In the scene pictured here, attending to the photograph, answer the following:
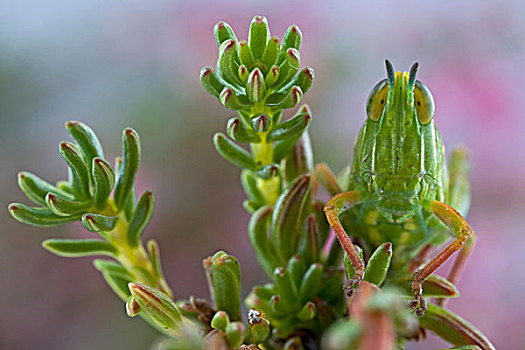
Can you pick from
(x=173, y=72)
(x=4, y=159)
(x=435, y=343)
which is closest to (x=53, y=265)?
(x=4, y=159)

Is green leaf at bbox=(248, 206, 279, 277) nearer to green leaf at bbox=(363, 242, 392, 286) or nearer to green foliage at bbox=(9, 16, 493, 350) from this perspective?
green foliage at bbox=(9, 16, 493, 350)

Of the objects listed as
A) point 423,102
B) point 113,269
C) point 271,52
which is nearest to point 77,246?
point 113,269

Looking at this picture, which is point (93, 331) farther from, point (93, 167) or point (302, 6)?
point (302, 6)

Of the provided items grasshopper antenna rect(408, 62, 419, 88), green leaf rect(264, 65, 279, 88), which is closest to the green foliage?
green leaf rect(264, 65, 279, 88)

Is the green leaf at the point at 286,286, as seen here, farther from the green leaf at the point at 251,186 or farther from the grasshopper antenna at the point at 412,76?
the grasshopper antenna at the point at 412,76

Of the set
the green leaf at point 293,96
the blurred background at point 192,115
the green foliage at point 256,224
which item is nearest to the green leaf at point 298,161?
the green foliage at point 256,224

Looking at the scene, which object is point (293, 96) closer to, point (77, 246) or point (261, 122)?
point (261, 122)
